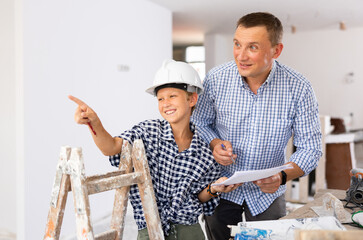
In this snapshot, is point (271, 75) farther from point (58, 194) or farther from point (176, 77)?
point (58, 194)

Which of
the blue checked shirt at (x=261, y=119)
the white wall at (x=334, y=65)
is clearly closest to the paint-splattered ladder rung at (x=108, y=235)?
the blue checked shirt at (x=261, y=119)

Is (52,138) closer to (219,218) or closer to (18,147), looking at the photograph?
(18,147)

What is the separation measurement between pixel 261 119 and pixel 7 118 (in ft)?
9.81

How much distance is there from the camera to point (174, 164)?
5.62ft

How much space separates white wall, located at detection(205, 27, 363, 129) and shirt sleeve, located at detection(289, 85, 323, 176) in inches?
292

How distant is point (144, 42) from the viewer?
18.7 ft

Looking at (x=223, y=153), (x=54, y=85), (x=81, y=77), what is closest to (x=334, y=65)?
(x=81, y=77)

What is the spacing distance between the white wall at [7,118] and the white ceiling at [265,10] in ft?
7.62

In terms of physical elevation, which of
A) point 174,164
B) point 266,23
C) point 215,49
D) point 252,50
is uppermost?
point 215,49

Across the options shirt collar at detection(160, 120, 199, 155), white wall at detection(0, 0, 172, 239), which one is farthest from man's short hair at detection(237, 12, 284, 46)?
white wall at detection(0, 0, 172, 239)

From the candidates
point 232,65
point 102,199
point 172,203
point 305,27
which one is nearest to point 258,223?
point 172,203

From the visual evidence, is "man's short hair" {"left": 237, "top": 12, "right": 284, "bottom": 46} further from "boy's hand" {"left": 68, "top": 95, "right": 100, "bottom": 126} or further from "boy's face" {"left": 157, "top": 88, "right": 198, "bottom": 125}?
"boy's hand" {"left": 68, "top": 95, "right": 100, "bottom": 126}

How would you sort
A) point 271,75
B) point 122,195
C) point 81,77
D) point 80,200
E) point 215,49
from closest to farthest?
point 80,200 < point 122,195 < point 271,75 < point 81,77 < point 215,49

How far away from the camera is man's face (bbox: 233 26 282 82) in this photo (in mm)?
1799
